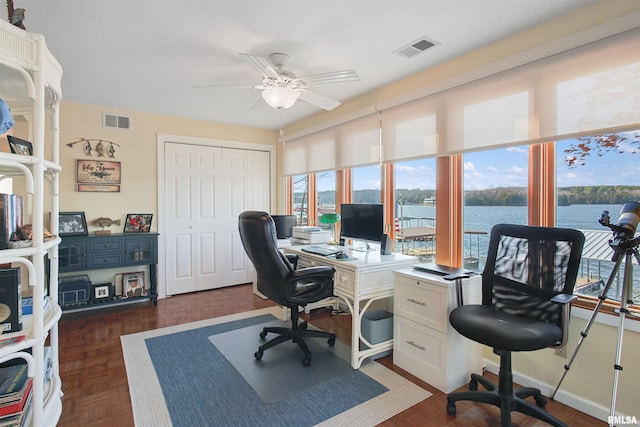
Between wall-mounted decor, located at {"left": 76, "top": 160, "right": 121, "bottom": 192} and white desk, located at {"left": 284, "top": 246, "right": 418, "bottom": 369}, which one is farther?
wall-mounted decor, located at {"left": 76, "top": 160, "right": 121, "bottom": 192}

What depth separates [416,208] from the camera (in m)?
3.19

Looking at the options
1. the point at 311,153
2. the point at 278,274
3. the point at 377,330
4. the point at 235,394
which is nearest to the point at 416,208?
the point at 377,330

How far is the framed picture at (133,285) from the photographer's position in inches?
155

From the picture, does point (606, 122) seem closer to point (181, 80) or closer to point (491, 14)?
point (491, 14)

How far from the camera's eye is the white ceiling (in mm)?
1940

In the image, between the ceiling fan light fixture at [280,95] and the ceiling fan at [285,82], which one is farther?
the ceiling fan light fixture at [280,95]

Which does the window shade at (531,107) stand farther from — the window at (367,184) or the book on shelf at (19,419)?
the book on shelf at (19,419)

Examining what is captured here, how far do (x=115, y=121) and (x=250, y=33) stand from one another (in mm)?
2686

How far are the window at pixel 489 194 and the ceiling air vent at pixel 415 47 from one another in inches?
35.9

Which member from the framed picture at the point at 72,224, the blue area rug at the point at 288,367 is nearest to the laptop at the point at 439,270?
the blue area rug at the point at 288,367

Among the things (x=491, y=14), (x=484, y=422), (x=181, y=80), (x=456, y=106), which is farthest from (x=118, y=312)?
(x=491, y=14)

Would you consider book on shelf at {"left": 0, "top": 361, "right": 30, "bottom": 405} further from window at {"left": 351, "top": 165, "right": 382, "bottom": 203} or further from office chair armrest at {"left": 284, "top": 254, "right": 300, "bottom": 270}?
window at {"left": 351, "top": 165, "right": 382, "bottom": 203}

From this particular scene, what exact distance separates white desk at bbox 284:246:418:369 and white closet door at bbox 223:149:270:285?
8.09 feet

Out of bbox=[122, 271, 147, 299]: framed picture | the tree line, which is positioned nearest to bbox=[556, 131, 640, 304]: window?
the tree line
